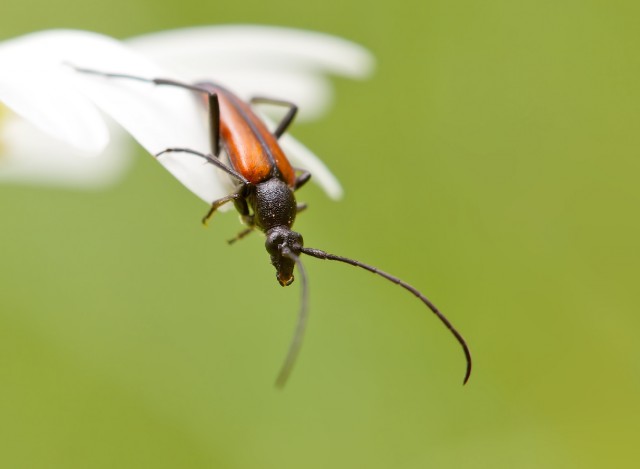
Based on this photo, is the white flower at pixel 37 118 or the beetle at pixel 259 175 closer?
the white flower at pixel 37 118

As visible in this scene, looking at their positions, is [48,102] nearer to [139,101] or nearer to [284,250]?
[139,101]

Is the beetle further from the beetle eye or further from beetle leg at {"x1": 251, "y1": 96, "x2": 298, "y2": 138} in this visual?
beetle leg at {"x1": 251, "y1": 96, "x2": 298, "y2": 138}

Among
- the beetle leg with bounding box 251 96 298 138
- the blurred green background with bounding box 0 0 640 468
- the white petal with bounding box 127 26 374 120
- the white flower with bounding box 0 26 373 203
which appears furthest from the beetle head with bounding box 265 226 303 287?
the blurred green background with bounding box 0 0 640 468

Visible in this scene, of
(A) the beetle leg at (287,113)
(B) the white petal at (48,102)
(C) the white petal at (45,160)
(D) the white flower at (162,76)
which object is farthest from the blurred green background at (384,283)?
(B) the white petal at (48,102)

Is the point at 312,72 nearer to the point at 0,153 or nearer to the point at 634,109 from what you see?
the point at 0,153

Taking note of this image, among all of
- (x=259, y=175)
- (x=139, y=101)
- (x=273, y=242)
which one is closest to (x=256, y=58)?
(x=259, y=175)

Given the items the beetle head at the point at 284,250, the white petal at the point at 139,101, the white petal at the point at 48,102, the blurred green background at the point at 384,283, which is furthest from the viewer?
the blurred green background at the point at 384,283

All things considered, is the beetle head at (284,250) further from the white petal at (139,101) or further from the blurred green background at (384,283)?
the blurred green background at (384,283)
